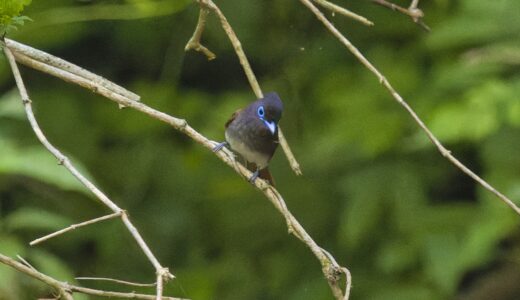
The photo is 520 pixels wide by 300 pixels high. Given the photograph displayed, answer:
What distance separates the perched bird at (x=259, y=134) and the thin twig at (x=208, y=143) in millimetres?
542

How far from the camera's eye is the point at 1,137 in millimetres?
4988

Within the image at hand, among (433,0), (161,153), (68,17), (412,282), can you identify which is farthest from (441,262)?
(68,17)

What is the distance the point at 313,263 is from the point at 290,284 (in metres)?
0.16

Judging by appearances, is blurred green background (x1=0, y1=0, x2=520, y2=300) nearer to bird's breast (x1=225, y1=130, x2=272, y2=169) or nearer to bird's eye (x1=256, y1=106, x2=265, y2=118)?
bird's breast (x1=225, y1=130, x2=272, y2=169)

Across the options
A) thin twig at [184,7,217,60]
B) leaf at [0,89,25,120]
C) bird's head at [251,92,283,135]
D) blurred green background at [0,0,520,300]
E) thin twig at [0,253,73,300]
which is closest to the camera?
thin twig at [0,253,73,300]

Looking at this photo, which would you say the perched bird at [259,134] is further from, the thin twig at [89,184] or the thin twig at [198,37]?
the thin twig at [89,184]

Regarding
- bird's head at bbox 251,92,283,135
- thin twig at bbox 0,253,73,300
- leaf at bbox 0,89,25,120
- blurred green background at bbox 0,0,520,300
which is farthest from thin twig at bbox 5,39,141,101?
leaf at bbox 0,89,25,120

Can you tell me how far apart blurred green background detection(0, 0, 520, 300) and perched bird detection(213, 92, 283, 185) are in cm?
111

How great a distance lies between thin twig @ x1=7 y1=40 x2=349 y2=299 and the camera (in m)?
2.33

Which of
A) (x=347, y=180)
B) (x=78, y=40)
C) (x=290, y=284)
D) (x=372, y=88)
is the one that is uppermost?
(x=78, y=40)

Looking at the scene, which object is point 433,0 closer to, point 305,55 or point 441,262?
point 305,55

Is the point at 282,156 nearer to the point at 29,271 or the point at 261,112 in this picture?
the point at 261,112

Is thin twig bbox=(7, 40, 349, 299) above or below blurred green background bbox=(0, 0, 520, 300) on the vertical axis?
above

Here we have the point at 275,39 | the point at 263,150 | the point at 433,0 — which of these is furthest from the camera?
the point at 275,39
